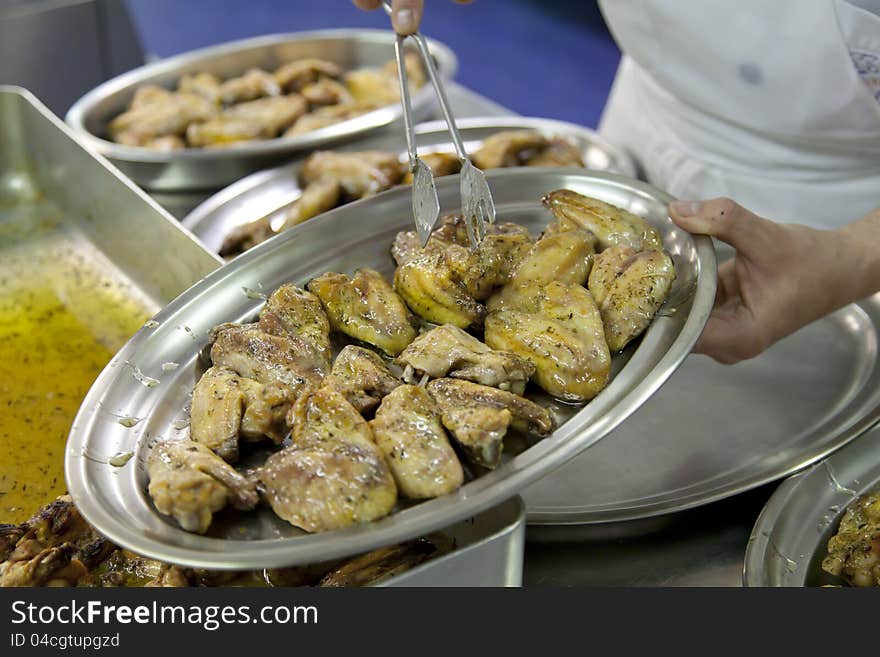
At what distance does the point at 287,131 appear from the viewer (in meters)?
2.83

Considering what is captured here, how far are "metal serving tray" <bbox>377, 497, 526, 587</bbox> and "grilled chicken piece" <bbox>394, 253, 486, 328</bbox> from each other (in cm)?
38

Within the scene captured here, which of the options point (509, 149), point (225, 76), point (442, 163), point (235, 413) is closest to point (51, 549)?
point (235, 413)

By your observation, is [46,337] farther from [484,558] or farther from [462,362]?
[484,558]

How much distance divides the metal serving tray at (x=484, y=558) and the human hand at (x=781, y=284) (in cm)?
66

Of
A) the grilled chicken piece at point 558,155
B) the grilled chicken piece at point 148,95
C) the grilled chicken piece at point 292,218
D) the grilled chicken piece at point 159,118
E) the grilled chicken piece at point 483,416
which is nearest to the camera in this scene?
the grilled chicken piece at point 483,416

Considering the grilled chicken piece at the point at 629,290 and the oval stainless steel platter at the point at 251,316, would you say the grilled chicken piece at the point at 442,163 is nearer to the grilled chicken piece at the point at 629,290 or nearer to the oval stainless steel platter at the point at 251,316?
the oval stainless steel platter at the point at 251,316

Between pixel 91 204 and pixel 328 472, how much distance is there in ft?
4.86

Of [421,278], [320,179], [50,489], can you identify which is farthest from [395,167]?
[50,489]

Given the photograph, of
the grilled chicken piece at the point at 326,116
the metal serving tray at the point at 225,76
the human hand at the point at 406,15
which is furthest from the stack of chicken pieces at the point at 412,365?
the grilled chicken piece at the point at 326,116

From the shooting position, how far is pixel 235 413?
1.26m

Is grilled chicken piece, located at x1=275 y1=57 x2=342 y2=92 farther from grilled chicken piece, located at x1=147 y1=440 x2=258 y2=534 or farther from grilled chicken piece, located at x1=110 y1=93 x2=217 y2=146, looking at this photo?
grilled chicken piece, located at x1=147 y1=440 x2=258 y2=534

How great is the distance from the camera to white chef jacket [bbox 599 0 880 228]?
1.94 metres

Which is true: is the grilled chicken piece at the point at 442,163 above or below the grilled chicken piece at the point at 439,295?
below

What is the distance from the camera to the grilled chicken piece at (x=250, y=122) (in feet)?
8.98
